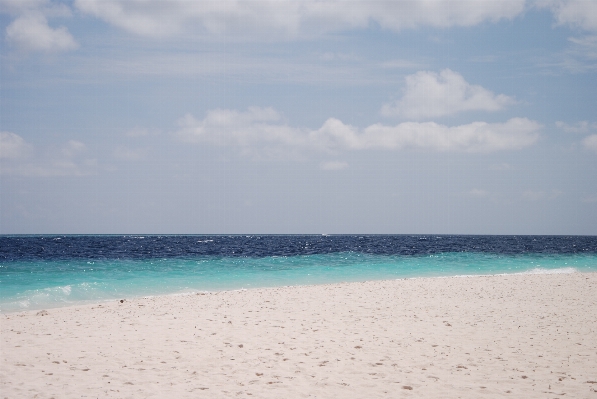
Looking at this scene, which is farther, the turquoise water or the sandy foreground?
the turquoise water

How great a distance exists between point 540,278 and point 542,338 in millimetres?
14598

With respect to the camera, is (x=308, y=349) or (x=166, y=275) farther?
(x=166, y=275)

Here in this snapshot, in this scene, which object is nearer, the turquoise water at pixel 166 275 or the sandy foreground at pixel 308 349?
the sandy foreground at pixel 308 349

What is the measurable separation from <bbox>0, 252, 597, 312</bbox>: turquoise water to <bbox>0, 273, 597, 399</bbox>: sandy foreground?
4910 millimetres

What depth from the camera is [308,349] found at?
A: 9.84m

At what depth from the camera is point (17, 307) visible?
17.0m

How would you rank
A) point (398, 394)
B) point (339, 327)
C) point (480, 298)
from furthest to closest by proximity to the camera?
1. point (480, 298)
2. point (339, 327)
3. point (398, 394)

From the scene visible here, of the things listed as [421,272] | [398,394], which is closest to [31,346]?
[398,394]

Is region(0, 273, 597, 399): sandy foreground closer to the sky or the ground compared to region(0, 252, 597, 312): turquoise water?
closer to the sky

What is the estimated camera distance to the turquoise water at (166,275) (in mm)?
19828

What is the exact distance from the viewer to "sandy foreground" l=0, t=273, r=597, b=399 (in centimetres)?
766

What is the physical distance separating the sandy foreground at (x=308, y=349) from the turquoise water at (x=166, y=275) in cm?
491

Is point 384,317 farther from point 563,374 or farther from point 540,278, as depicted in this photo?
point 540,278

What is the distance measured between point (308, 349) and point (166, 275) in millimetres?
19070
